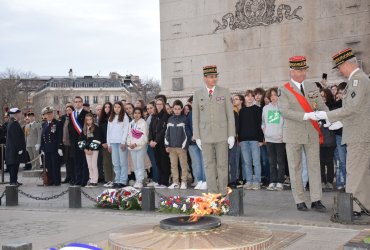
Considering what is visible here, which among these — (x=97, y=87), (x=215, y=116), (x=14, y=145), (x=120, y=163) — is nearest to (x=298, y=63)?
(x=215, y=116)

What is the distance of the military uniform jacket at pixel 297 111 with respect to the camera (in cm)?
851

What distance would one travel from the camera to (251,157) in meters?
11.8

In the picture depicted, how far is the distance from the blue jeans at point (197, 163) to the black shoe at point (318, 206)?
4.01 m

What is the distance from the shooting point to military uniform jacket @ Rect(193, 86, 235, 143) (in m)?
9.48

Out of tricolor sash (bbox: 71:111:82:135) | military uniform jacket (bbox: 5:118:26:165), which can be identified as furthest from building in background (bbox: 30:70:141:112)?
tricolor sash (bbox: 71:111:82:135)

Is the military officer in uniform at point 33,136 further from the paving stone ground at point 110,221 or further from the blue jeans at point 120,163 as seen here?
the paving stone ground at point 110,221

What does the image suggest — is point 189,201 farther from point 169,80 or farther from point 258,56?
point 169,80

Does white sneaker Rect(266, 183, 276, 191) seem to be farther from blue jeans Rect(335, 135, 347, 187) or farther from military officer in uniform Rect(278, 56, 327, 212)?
military officer in uniform Rect(278, 56, 327, 212)

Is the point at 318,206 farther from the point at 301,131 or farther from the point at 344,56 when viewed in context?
the point at 344,56

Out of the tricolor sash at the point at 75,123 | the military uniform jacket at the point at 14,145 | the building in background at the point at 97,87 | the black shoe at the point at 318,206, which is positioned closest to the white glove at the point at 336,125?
the black shoe at the point at 318,206

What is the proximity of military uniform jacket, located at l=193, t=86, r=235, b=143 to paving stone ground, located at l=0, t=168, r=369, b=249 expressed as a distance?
133cm

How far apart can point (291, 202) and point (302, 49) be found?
5336 millimetres

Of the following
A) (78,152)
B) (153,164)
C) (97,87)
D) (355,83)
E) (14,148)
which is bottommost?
(153,164)

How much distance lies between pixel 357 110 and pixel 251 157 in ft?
14.4
